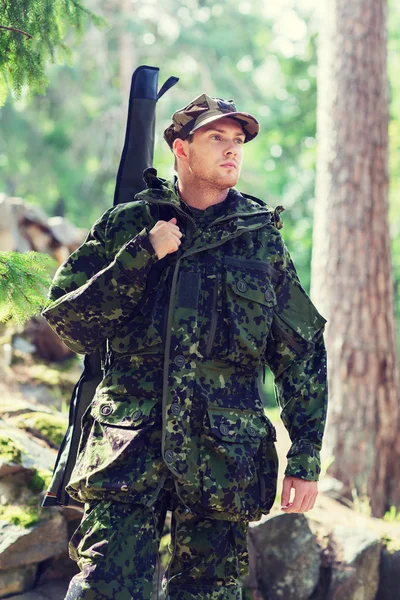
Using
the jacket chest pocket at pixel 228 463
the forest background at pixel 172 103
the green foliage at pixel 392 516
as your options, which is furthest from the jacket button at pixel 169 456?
the forest background at pixel 172 103

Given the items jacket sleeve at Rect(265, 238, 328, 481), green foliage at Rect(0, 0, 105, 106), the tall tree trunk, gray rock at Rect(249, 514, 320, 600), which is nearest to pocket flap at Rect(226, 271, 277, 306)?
jacket sleeve at Rect(265, 238, 328, 481)

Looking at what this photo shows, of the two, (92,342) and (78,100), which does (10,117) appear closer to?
(78,100)

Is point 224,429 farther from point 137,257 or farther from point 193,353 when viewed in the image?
point 137,257

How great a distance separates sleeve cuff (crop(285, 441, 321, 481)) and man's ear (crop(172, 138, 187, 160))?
1423 mm

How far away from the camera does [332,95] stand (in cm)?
848

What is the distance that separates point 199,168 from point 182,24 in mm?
18914

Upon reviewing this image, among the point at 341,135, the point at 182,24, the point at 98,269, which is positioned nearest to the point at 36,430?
the point at 98,269

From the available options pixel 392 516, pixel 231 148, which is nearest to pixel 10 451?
pixel 231 148

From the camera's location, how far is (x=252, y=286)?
364 centimetres

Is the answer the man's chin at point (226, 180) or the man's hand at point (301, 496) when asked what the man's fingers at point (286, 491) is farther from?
the man's chin at point (226, 180)

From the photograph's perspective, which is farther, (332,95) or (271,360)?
(332,95)

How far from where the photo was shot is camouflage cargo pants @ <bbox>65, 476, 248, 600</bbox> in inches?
126

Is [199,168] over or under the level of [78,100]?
under

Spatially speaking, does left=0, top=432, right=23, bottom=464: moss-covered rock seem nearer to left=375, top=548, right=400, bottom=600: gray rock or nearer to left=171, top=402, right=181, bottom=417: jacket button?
left=171, top=402, right=181, bottom=417: jacket button
